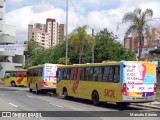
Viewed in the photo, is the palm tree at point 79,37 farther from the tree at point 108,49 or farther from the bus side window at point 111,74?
the bus side window at point 111,74

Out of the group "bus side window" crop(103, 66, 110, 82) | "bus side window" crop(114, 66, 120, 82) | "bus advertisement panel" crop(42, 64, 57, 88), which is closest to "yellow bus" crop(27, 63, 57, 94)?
"bus advertisement panel" crop(42, 64, 57, 88)

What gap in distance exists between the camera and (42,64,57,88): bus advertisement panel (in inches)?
1289

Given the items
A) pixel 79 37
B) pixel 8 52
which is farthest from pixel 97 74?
pixel 8 52

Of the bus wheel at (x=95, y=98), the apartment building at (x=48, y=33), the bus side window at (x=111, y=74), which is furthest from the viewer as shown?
the apartment building at (x=48, y=33)

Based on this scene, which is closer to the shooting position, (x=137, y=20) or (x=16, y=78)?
(x=137, y=20)

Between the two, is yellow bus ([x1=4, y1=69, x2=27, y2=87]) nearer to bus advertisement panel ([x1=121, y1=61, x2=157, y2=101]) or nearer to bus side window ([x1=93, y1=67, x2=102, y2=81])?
bus side window ([x1=93, y1=67, x2=102, y2=81])

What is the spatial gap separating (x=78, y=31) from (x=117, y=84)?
882 inches

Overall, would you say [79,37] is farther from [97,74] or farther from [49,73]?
[97,74]

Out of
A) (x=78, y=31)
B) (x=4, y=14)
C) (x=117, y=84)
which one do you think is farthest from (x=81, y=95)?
(x=4, y=14)

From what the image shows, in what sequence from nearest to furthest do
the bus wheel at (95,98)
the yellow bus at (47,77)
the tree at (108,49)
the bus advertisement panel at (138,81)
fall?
the bus advertisement panel at (138,81) → the bus wheel at (95,98) → the yellow bus at (47,77) → the tree at (108,49)

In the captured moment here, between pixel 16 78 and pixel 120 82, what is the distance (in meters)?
35.6

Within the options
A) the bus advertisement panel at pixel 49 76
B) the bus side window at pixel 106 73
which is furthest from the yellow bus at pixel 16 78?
the bus side window at pixel 106 73

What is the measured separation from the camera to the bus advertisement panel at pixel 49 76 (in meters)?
32.8

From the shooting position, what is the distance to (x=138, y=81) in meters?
20.5
